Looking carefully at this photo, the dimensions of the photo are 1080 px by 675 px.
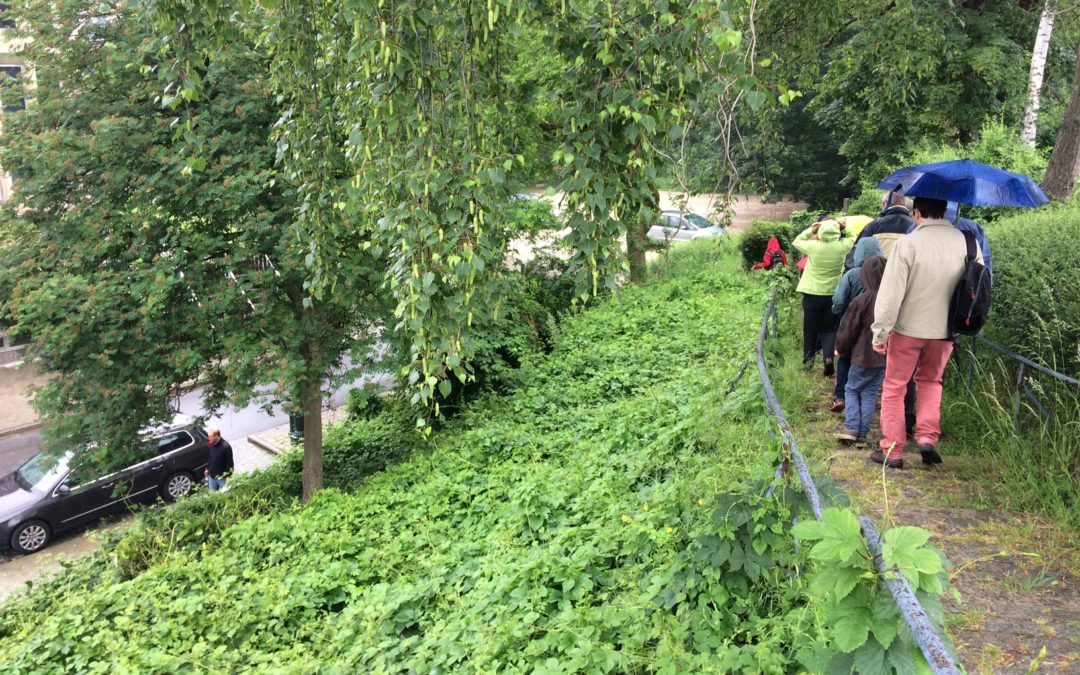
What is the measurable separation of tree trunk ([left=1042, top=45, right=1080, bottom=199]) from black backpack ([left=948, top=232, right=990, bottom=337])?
281 inches

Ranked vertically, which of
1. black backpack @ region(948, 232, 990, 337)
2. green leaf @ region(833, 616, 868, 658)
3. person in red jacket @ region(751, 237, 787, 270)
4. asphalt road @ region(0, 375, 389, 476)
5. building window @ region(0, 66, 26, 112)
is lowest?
asphalt road @ region(0, 375, 389, 476)

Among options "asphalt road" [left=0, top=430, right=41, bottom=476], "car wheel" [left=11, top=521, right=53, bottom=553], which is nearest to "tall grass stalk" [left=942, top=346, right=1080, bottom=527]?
"car wheel" [left=11, top=521, right=53, bottom=553]

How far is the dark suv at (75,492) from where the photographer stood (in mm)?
10914

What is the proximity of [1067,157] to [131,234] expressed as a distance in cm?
1267

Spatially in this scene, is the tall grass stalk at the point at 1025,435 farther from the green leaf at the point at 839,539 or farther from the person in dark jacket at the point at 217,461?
the person in dark jacket at the point at 217,461

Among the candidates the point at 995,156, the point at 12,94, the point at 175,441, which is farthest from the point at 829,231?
the point at 175,441

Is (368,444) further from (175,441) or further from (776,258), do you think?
(776,258)

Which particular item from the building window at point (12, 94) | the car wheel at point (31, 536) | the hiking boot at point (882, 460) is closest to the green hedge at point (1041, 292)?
the hiking boot at point (882, 460)

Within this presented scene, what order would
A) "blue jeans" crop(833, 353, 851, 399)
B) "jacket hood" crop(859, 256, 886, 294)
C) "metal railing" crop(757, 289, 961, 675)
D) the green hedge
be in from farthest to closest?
"blue jeans" crop(833, 353, 851, 399)
"jacket hood" crop(859, 256, 886, 294)
the green hedge
"metal railing" crop(757, 289, 961, 675)

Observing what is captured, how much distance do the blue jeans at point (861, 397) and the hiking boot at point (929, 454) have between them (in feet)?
1.62

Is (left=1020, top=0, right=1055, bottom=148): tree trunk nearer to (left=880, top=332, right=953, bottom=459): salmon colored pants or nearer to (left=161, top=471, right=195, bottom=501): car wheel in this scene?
(left=880, top=332, right=953, bottom=459): salmon colored pants

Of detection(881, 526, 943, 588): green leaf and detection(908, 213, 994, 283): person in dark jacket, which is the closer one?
detection(881, 526, 943, 588): green leaf

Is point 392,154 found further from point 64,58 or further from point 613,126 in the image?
point 64,58

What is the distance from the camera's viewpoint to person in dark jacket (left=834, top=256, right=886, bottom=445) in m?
5.03
